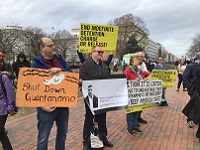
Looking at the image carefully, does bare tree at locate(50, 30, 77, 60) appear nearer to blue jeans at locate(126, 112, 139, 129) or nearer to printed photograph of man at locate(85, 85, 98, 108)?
blue jeans at locate(126, 112, 139, 129)

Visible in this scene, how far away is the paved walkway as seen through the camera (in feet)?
15.2

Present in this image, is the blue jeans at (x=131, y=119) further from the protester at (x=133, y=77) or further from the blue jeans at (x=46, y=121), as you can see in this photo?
the blue jeans at (x=46, y=121)

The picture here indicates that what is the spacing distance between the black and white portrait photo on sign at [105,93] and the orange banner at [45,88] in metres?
0.63

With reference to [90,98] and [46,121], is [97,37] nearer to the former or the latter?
[90,98]

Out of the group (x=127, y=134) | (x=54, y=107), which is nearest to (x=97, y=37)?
(x=127, y=134)

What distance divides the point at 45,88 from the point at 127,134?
280 centimetres

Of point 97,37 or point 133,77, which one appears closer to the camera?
point 133,77

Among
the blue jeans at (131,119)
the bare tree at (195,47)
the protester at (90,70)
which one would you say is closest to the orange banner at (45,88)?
the protester at (90,70)

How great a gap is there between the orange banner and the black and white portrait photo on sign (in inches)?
24.9

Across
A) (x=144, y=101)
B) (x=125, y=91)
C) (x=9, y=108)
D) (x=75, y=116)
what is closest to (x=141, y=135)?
(x=144, y=101)

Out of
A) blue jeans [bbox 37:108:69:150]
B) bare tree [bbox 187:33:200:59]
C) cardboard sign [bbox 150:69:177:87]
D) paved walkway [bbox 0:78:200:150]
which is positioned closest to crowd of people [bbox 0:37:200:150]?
blue jeans [bbox 37:108:69:150]

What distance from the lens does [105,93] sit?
4184 millimetres

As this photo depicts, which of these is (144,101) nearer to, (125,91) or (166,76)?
(125,91)

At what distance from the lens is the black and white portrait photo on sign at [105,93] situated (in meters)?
3.97
